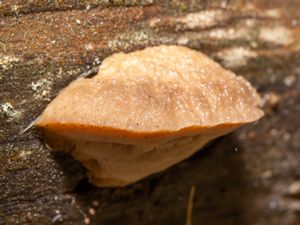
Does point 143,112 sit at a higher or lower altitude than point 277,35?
higher

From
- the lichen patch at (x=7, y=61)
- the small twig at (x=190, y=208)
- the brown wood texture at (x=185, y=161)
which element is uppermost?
the lichen patch at (x=7, y=61)

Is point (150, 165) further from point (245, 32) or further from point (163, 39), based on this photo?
point (245, 32)

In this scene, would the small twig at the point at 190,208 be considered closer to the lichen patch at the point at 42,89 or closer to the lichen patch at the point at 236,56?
the lichen patch at the point at 236,56

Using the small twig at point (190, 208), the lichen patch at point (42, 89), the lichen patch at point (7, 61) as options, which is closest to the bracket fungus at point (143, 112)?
the lichen patch at point (42, 89)

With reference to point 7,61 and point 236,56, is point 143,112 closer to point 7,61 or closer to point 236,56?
point 7,61

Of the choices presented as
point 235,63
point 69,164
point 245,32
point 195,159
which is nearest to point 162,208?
point 195,159

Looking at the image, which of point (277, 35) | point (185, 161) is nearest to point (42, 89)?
point (185, 161)

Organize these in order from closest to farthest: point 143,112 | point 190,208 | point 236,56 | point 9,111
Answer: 1. point 143,112
2. point 9,111
3. point 236,56
4. point 190,208

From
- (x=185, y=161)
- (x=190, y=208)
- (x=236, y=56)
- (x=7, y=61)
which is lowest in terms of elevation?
(x=190, y=208)
